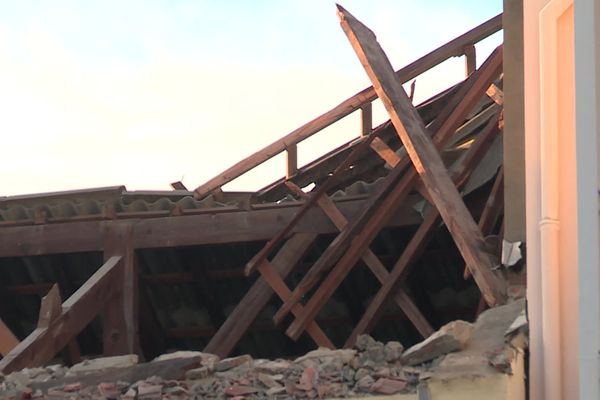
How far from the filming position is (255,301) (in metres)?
10.5

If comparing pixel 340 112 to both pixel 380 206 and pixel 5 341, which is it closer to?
pixel 380 206

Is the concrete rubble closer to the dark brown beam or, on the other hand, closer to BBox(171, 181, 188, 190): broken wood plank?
the dark brown beam

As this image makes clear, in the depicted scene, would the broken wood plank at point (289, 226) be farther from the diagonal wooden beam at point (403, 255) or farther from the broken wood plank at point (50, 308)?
the broken wood plank at point (50, 308)

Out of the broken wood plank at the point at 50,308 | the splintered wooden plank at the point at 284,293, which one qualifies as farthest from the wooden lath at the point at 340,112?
the broken wood plank at the point at 50,308

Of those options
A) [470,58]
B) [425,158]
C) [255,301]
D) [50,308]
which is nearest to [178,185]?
[255,301]

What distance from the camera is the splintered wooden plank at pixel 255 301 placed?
411 inches

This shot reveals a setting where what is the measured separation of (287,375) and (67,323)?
10.2ft

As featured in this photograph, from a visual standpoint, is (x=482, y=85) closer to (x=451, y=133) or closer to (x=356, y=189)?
(x=451, y=133)

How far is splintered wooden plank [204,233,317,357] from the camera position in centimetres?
1044

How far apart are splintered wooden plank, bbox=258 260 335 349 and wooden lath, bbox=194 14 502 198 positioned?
1.08 m

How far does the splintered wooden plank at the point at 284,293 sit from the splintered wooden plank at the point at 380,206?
135 millimetres

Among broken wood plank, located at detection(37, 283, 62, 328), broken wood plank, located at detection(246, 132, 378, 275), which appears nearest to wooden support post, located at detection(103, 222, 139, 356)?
broken wood plank, located at detection(37, 283, 62, 328)

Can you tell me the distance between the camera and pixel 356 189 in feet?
35.3

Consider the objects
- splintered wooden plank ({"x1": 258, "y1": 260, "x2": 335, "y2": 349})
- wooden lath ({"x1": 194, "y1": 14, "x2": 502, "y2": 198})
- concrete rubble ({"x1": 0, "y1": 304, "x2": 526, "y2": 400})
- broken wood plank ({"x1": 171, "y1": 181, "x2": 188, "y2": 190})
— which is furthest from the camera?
broken wood plank ({"x1": 171, "y1": 181, "x2": 188, "y2": 190})
